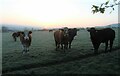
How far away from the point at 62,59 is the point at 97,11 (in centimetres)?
496

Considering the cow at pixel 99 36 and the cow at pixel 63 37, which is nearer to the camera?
the cow at pixel 99 36

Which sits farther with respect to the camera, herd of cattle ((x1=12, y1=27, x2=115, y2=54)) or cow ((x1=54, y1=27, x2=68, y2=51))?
cow ((x1=54, y1=27, x2=68, y2=51))

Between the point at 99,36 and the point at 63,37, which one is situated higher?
the point at 99,36

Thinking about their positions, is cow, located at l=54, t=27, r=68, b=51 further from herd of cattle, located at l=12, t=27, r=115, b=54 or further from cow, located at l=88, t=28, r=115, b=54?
cow, located at l=88, t=28, r=115, b=54

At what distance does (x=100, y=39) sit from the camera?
71.6 feet

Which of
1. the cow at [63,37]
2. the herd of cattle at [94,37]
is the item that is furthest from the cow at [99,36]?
the cow at [63,37]

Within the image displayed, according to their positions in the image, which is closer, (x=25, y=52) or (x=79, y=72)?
(x=79, y=72)

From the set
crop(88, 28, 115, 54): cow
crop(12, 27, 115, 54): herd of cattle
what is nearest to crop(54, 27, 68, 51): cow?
crop(12, 27, 115, 54): herd of cattle

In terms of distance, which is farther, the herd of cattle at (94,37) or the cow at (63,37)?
the cow at (63,37)

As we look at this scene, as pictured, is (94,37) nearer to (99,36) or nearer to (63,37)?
(99,36)

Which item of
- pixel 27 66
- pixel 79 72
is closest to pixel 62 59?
pixel 27 66

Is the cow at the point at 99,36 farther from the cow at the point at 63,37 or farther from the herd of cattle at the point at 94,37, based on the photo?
the cow at the point at 63,37

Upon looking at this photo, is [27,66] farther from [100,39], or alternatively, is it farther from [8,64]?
[100,39]

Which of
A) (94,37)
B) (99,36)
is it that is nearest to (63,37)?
(94,37)
